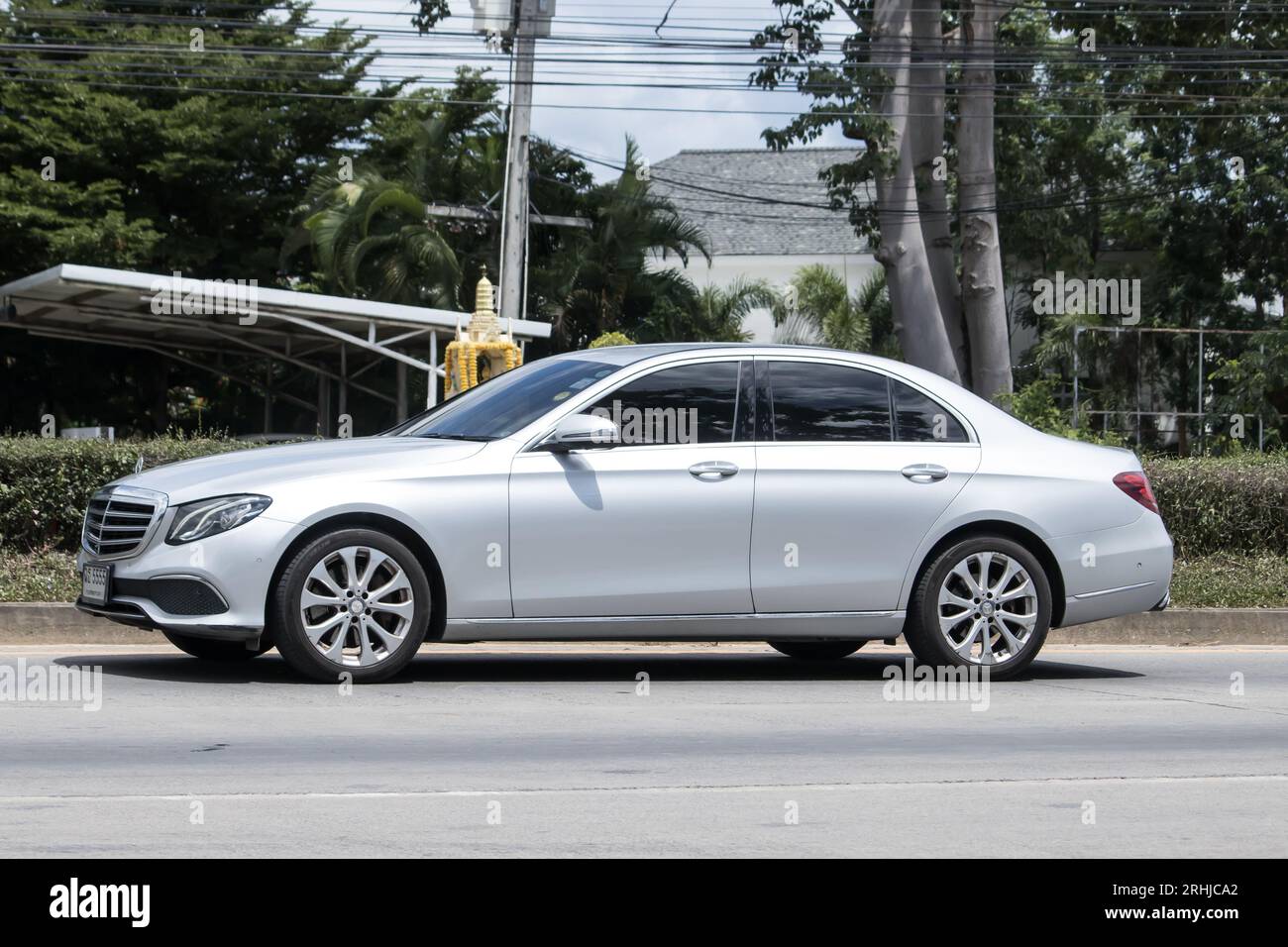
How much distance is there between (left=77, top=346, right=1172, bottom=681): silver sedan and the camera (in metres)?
8.55

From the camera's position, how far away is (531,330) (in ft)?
87.0

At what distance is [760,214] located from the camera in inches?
2173

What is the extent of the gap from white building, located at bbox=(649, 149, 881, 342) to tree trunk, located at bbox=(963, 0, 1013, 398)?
2574 cm

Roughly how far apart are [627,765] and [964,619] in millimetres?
3094

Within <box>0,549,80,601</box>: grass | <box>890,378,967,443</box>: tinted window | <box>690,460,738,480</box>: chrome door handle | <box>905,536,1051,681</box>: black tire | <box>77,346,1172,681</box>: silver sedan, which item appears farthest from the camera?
<box>0,549,80,601</box>: grass

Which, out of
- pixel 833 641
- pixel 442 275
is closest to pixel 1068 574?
pixel 833 641

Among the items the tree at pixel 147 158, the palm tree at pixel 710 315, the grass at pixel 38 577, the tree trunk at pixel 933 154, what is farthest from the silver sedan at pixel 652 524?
the palm tree at pixel 710 315

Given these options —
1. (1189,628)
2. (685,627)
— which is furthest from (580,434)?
(1189,628)

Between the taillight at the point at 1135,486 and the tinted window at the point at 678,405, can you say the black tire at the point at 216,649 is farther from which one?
the taillight at the point at 1135,486

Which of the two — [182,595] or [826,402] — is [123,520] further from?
[826,402]

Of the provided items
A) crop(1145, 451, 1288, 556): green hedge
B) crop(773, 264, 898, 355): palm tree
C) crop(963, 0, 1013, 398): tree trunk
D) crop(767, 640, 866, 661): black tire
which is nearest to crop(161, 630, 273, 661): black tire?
crop(767, 640, 866, 661): black tire

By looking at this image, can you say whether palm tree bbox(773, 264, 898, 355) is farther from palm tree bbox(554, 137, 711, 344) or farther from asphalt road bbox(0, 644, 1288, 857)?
asphalt road bbox(0, 644, 1288, 857)

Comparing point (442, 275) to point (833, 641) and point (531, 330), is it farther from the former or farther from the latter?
point (833, 641)

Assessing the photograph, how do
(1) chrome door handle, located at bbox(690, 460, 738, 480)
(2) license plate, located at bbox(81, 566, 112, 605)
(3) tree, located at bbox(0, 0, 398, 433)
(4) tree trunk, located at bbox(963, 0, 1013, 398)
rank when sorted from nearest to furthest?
(2) license plate, located at bbox(81, 566, 112, 605), (1) chrome door handle, located at bbox(690, 460, 738, 480), (4) tree trunk, located at bbox(963, 0, 1013, 398), (3) tree, located at bbox(0, 0, 398, 433)
